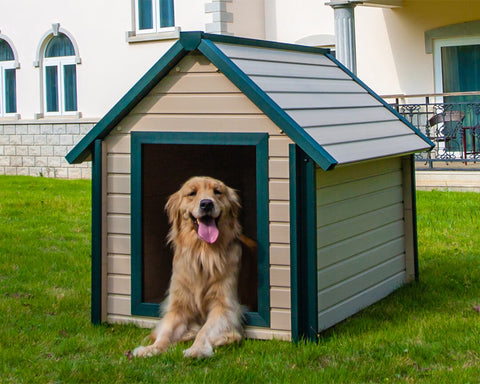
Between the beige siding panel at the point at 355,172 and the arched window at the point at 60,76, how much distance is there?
1308 cm

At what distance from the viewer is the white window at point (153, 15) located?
17672 millimetres

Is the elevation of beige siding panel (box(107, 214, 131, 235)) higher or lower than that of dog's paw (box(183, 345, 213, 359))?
higher

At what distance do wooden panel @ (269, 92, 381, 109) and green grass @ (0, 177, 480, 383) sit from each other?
145 cm

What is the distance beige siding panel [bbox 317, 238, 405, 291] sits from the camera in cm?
548

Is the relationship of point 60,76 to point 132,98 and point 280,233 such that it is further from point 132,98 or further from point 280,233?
point 280,233

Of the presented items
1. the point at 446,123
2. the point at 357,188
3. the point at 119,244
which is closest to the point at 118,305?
the point at 119,244

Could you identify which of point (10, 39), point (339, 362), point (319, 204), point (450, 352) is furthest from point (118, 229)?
point (10, 39)

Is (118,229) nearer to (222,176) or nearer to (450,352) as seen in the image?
(222,176)

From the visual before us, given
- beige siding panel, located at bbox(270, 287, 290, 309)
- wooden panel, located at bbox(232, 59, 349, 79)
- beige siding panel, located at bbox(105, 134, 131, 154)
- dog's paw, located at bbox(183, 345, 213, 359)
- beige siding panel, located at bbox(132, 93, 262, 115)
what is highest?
wooden panel, located at bbox(232, 59, 349, 79)

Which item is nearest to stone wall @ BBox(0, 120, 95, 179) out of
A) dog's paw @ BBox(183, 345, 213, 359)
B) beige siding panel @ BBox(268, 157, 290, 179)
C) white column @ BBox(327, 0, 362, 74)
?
white column @ BBox(327, 0, 362, 74)

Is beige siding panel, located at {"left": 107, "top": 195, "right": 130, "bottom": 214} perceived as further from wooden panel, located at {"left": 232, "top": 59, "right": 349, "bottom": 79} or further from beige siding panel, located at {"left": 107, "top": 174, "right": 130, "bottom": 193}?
wooden panel, located at {"left": 232, "top": 59, "right": 349, "bottom": 79}

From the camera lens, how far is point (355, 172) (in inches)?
236

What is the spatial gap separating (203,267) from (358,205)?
1.27 m

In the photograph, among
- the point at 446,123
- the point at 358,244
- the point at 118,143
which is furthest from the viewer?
the point at 446,123
